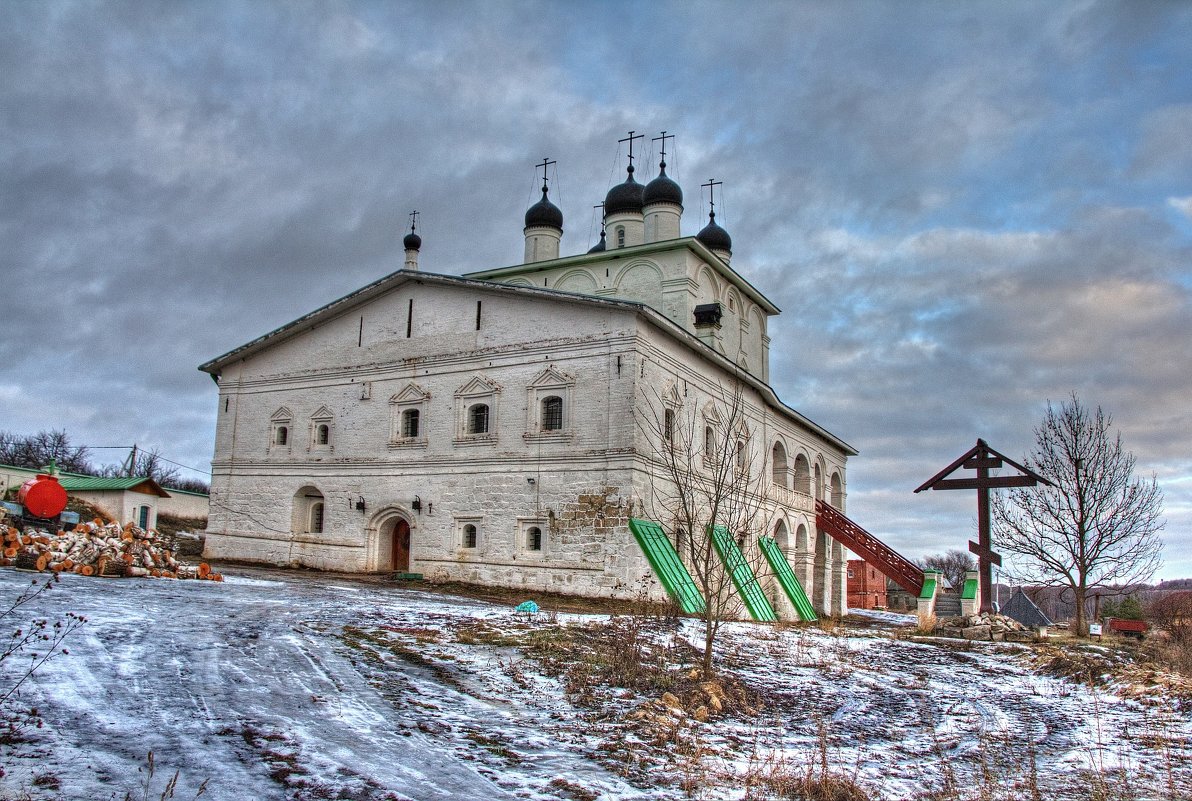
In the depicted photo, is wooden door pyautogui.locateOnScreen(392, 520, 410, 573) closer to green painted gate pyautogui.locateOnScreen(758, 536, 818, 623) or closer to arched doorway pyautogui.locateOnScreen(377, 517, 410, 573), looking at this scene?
arched doorway pyautogui.locateOnScreen(377, 517, 410, 573)

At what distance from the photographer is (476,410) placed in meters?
22.6

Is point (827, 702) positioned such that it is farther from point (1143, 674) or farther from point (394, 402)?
point (394, 402)

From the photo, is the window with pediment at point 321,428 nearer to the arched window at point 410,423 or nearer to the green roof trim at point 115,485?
the arched window at point 410,423

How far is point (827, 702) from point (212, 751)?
6.18 meters

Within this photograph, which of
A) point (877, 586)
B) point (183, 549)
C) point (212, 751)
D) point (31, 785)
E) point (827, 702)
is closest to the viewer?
point (31, 785)

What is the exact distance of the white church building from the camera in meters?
20.5

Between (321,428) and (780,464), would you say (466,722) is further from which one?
(780,464)

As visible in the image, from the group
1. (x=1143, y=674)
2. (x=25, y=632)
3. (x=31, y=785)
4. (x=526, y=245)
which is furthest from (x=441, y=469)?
(x=31, y=785)

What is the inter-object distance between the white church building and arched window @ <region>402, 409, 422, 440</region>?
1.6 inches

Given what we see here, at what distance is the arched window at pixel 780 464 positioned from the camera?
30.1m

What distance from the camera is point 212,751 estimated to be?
609cm

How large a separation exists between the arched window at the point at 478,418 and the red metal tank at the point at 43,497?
873cm

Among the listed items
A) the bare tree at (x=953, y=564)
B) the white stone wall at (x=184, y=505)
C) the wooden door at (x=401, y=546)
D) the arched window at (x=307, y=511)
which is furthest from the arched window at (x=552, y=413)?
the bare tree at (x=953, y=564)

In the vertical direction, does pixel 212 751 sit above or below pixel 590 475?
below
